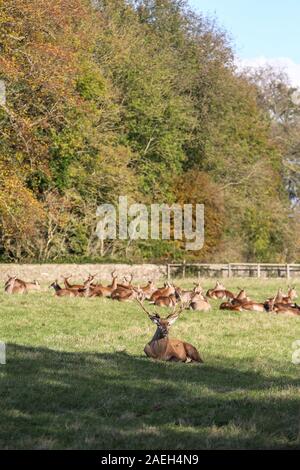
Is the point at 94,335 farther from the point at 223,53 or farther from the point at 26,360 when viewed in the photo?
the point at 223,53

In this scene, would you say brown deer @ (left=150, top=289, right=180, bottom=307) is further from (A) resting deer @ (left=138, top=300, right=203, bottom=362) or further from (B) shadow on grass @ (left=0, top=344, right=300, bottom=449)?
(B) shadow on grass @ (left=0, top=344, right=300, bottom=449)

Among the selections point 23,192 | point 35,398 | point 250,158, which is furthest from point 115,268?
point 35,398

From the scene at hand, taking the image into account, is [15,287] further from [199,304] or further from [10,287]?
[199,304]

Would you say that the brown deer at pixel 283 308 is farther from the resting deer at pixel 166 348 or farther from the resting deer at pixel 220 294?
the resting deer at pixel 166 348

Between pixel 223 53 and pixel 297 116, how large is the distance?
44.1 feet

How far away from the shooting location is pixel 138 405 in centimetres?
958

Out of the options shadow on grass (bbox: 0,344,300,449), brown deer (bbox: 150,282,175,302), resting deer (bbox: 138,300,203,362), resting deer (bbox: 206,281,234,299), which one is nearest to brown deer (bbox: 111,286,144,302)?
brown deer (bbox: 150,282,175,302)

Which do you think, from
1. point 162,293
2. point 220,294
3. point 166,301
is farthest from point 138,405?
point 220,294

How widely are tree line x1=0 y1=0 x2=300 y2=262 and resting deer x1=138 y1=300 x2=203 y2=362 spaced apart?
56.6ft

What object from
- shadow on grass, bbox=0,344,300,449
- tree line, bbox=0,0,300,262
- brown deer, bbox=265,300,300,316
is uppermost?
tree line, bbox=0,0,300,262

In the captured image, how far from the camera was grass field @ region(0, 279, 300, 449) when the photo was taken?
318 inches

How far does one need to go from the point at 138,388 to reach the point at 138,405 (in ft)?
3.69

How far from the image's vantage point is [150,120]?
152ft

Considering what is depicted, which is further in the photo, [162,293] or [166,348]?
[162,293]
